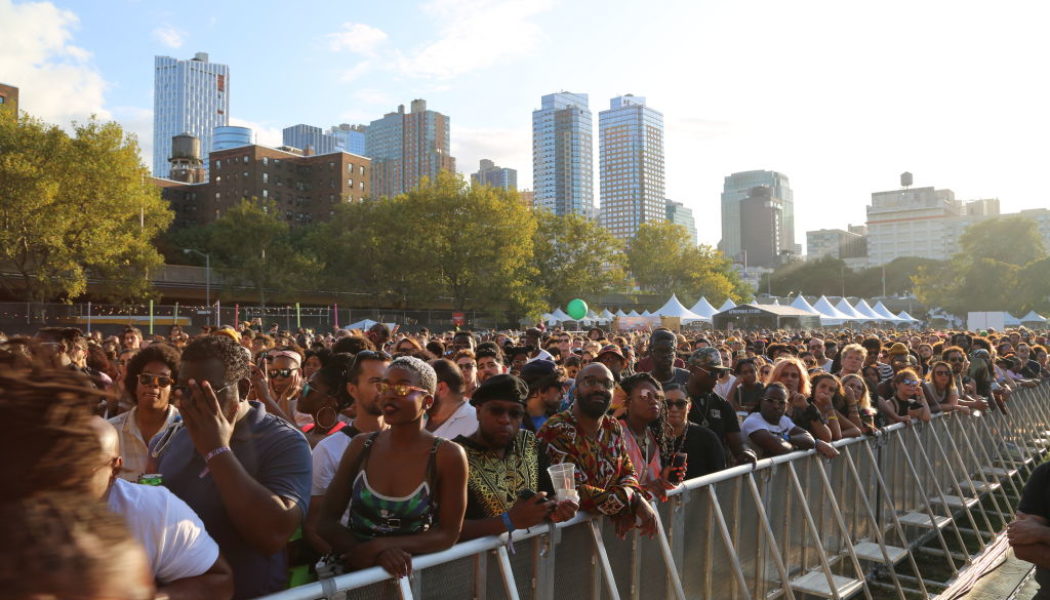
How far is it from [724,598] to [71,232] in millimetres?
35447

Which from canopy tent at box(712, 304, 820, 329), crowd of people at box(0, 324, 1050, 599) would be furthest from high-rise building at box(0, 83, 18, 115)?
crowd of people at box(0, 324, 1050, 599)

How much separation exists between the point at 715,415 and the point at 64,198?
34504 mm

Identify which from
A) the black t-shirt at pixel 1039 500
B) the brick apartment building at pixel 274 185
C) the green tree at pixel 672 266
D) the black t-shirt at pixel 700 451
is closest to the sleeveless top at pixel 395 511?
the black t-shirt at pixel 700 451

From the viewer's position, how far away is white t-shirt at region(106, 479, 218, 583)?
212 centimetres

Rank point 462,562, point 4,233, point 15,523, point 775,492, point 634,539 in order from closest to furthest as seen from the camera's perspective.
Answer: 1. point 15,523
2. point 462,562
3. point 634,539
4. point 775,492
5. point 4,233

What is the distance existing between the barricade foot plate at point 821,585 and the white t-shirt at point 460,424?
2565 millimetres

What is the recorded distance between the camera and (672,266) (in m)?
80.2

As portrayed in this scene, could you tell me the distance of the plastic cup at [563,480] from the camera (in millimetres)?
3387

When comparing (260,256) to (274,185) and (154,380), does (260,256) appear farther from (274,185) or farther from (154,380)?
(154,380)

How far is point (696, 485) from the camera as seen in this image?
461 centimetres

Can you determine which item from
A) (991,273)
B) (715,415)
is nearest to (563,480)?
(715,415)

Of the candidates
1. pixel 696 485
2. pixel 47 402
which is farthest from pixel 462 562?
pixel 47 402

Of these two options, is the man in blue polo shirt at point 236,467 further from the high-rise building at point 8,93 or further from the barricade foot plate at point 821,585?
the high-rise building at point 8,93

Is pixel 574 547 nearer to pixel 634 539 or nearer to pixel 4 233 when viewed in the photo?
pixel 634 539
